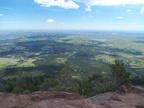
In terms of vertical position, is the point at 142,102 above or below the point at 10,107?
below

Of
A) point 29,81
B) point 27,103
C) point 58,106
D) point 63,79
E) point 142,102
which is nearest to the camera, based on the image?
point 58,106

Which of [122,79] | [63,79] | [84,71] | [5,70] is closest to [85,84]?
[63,79]

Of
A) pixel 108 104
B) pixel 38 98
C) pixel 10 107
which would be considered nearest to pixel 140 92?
pixel 108 104

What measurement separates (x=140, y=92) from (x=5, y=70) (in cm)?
9037

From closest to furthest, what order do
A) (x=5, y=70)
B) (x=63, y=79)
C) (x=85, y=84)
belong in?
(x=85, y=84) < (x=63, y=79) < (x=5, y=70)

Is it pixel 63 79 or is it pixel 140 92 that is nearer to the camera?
pixel 140 92

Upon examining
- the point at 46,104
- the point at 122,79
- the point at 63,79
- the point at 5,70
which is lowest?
the point at 5,70

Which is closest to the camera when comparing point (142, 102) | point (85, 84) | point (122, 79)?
point (142, 102)

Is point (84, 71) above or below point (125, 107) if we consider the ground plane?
below

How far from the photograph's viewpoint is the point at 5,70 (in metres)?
88.5

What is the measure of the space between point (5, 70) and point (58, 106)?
89956 mm

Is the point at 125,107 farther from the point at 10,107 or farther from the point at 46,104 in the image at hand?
the point at 10,107

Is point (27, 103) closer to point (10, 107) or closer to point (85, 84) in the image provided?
point (10, 107)

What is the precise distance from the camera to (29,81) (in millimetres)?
45219
